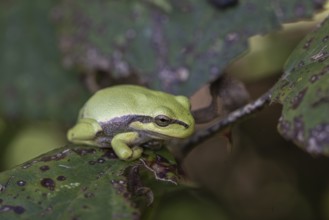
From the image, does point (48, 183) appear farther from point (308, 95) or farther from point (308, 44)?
point (308, 44)

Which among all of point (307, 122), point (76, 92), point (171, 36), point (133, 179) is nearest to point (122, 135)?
point (133, 179)

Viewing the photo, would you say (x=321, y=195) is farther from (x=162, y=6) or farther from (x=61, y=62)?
(x=61, y=62)

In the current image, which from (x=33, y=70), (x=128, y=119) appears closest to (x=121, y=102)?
(x=128, y=119)

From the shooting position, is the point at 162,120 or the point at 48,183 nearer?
the point at 48,183

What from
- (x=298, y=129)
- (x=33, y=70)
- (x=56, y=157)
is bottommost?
(x=33, y=70)

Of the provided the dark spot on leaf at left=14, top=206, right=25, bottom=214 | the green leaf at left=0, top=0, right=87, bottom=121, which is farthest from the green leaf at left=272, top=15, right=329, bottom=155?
the green leaf at left=0, top=0, right=87, bottom=121

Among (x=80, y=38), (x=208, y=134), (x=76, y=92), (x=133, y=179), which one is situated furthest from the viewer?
(x=76, y=92)

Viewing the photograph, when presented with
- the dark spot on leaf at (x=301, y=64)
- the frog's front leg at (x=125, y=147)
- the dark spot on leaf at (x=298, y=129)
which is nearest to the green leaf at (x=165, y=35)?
the frog's front leg at (x=125, y=147)
